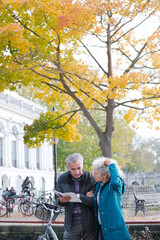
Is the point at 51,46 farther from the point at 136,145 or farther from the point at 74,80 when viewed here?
the point at 136,145

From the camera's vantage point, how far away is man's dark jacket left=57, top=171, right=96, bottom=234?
4840 mm

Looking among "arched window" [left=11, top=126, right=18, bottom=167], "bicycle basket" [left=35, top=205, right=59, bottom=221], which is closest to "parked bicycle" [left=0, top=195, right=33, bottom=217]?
"bicycle basket" [left=35, top=205, right=59, bottom=221]

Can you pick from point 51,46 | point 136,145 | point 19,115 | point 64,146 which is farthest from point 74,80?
point 136,145

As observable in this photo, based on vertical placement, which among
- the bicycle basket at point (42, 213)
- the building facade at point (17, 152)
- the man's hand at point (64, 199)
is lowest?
the bicycle basket at point (42, 213)

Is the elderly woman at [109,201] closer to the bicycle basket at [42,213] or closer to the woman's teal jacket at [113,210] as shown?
the woman's teal jacket at [113,210]

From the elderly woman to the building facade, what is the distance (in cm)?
3323

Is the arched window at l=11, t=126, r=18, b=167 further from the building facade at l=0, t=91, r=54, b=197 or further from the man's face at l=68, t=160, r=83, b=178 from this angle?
the man's face at l=68, t=160, r=83, b=178

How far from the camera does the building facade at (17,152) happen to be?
141 feet

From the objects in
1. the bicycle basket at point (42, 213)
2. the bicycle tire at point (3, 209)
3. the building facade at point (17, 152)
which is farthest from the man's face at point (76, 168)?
the building facade at point (17, 152)

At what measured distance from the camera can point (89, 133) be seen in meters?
49.5

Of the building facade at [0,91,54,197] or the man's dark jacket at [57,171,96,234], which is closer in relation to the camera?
the man's dark jacket at [57,171,96,234]

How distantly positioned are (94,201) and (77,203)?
315mm

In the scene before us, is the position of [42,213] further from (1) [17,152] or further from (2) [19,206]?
(1) [17,152]

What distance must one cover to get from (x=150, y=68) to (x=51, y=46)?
344 cm
